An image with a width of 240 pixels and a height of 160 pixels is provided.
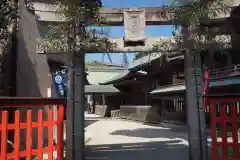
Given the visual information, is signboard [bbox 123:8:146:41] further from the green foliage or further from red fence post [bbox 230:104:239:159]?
red fence post [bbox 230:104:239:159]

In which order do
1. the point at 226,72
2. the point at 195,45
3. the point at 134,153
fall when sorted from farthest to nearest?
the point at 226,72 → the point at 134,153 → the point at 195,45

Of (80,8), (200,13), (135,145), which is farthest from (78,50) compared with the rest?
(135,145)

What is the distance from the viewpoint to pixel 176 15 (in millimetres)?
8469

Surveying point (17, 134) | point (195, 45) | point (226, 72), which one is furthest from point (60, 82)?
point (226, 72)

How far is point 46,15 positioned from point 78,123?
3.21 metres

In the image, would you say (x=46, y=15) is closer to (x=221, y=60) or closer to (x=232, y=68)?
(x=232, y=68)

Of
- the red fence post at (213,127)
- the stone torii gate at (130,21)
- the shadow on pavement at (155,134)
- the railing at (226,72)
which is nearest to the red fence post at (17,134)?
the stone torii gate at (130,21)

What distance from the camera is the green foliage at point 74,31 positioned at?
7.89m

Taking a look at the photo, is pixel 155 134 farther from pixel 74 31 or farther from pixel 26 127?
pixel 26 127

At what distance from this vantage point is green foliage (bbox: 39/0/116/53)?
7.89m

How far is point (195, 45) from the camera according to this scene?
832 cm

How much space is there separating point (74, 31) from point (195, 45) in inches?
127

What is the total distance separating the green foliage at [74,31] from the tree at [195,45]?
6.35 ft

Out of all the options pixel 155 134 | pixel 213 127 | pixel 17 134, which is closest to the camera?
pixel 17 134
